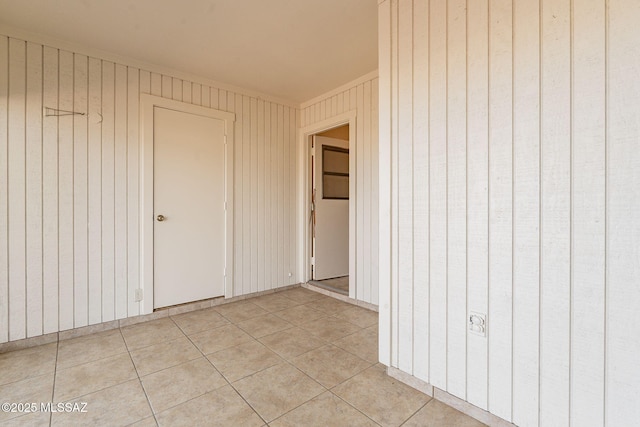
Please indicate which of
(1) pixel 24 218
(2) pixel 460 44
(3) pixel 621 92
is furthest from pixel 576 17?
(1) pixel 24 218

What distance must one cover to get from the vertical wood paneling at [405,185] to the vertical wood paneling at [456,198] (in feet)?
0.79

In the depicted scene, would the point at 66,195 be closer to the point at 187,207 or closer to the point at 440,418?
the point at 187,207

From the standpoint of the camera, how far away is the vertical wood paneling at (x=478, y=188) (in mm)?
1509

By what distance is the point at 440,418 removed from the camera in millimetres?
1553

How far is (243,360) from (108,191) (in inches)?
79.9

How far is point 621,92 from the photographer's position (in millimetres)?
1137

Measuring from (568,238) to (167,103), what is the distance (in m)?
3.47

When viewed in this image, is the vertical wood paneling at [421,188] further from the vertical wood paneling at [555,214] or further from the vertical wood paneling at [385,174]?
the vertical wood paneling at [555,214]

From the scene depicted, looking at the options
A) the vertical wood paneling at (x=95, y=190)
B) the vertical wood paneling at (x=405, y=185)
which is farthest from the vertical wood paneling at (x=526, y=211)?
the vertical wood paneling at (x=95, y=190)

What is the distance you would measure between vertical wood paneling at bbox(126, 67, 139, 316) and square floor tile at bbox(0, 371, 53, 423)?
38.1 inches

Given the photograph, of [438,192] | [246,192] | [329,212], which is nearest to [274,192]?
[246,192]

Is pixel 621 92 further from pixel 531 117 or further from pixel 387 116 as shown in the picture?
pixel 387 116

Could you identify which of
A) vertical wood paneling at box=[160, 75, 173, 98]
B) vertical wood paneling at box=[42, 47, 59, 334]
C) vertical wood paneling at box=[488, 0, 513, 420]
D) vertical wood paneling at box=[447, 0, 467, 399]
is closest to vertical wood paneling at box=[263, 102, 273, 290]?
vertical wood paneling at box=[160, 75, 173, 98]

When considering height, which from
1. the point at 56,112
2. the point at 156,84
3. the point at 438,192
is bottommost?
the point at 438,192
